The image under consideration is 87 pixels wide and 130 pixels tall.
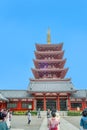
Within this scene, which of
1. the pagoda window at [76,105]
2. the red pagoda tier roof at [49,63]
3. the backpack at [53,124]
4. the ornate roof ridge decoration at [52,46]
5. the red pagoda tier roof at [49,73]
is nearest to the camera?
the backpack at [53,124]

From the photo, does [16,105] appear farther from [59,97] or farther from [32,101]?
[59,97]

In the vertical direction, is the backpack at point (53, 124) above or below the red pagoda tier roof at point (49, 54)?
below

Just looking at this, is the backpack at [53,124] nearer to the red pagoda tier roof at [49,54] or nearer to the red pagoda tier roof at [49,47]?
the red pagoda tier roof at [49,54]

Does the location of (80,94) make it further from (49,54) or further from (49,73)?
(49,54)

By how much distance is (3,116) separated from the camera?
354 inches

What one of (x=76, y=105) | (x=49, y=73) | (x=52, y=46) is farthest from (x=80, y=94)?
(x=52, y=46)

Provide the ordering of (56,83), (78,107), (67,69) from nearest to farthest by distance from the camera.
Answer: (78,107) → (56,83) → (67,69)

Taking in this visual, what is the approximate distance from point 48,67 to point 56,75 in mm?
2646

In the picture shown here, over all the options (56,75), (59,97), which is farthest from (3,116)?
(56,75)

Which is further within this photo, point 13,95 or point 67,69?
point 67,69

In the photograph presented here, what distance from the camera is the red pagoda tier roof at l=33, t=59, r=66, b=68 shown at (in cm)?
7731

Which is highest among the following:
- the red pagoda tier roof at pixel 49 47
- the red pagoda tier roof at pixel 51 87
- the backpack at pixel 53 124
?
the red pagoda tier roof at pixel 49 47

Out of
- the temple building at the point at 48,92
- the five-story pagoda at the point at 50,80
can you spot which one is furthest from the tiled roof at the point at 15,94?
the five-story pagoda at the point at 50,80

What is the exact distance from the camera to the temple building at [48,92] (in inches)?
2630
